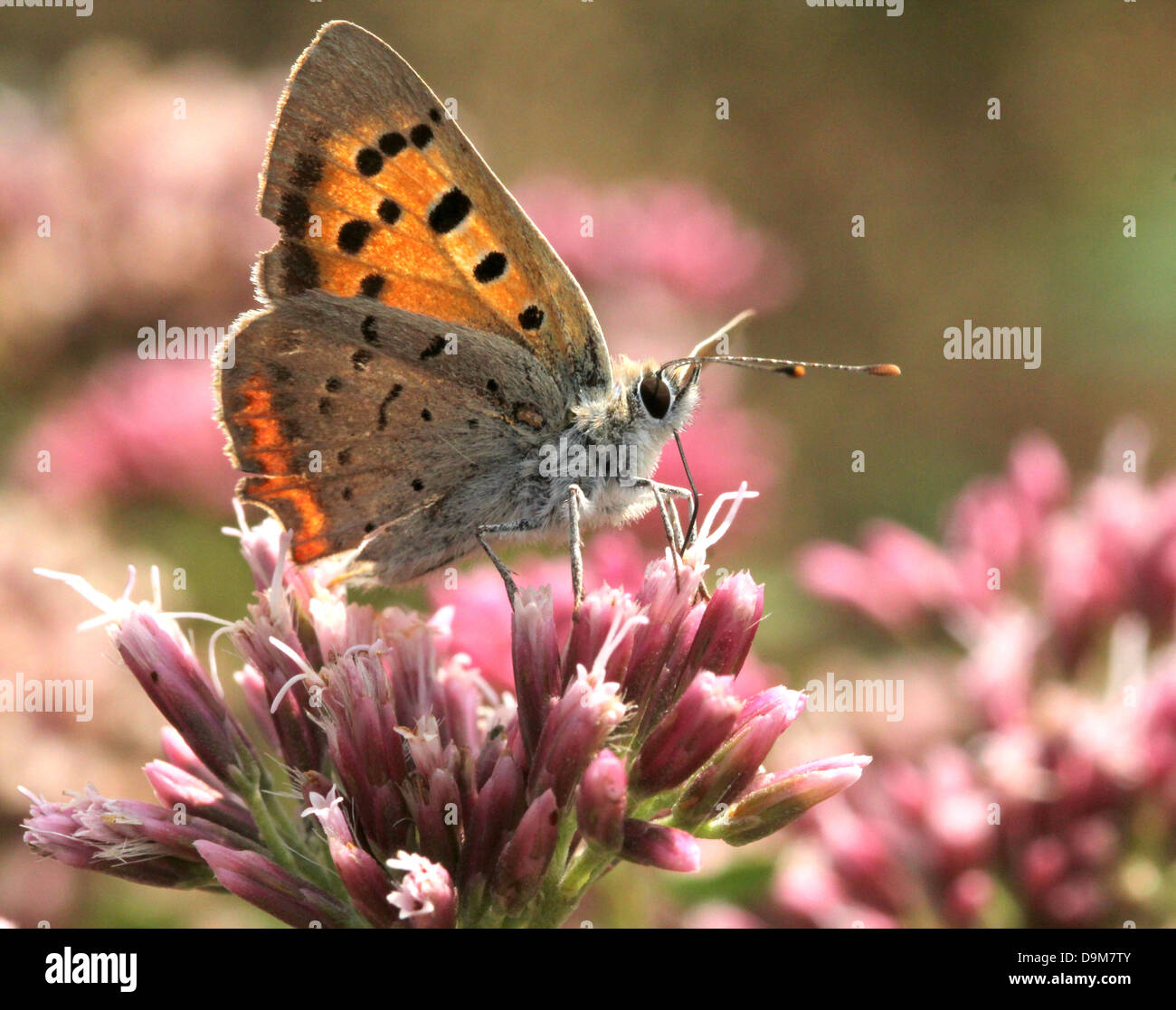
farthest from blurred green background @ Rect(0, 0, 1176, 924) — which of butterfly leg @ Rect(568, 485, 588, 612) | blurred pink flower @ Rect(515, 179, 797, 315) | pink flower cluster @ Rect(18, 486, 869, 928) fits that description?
pink flower cluster @ Rect(18, 486, 869, 928)

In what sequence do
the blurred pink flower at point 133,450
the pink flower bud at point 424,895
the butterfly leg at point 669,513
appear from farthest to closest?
the blurred pink flower at point 133,450 < the butterfly leg at point 669,513 < the pink flower bud at point 424,895

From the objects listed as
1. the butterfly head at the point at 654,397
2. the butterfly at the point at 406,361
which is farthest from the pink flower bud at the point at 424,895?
the butterfly head at the point at 654,397

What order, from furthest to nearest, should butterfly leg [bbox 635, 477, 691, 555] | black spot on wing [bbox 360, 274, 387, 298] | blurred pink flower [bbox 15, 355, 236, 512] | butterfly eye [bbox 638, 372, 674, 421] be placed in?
1. blurred pink flower [bbox 15, 355, 236, 512]
2. butterfly eye [bbox 638, 372, 674, 421]
3. black spot on wing [bbox 360, 274, 387, 298]
4. butterfly leg [bbox 635, 477, 691, 555]

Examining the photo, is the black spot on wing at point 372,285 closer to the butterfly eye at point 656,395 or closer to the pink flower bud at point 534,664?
the butterfly eye at point 656,395

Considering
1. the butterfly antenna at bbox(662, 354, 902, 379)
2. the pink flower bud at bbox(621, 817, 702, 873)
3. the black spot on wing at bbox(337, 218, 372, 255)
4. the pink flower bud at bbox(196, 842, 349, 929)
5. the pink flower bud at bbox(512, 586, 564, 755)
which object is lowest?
the pink flower bud at bbox(196, 842, 349, 929)

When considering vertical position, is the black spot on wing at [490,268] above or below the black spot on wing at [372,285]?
above

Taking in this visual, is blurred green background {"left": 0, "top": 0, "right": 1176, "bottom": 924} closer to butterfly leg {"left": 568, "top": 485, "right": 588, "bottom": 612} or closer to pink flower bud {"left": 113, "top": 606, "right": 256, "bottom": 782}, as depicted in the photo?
butterfly leg {"left": 568, "top": 485, "right": 588, "bottom": 612}

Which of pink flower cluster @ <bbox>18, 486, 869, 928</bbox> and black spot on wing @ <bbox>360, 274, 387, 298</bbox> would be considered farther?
black spot on wing @ <bbox>360, 274, 387, 298</bbox>
